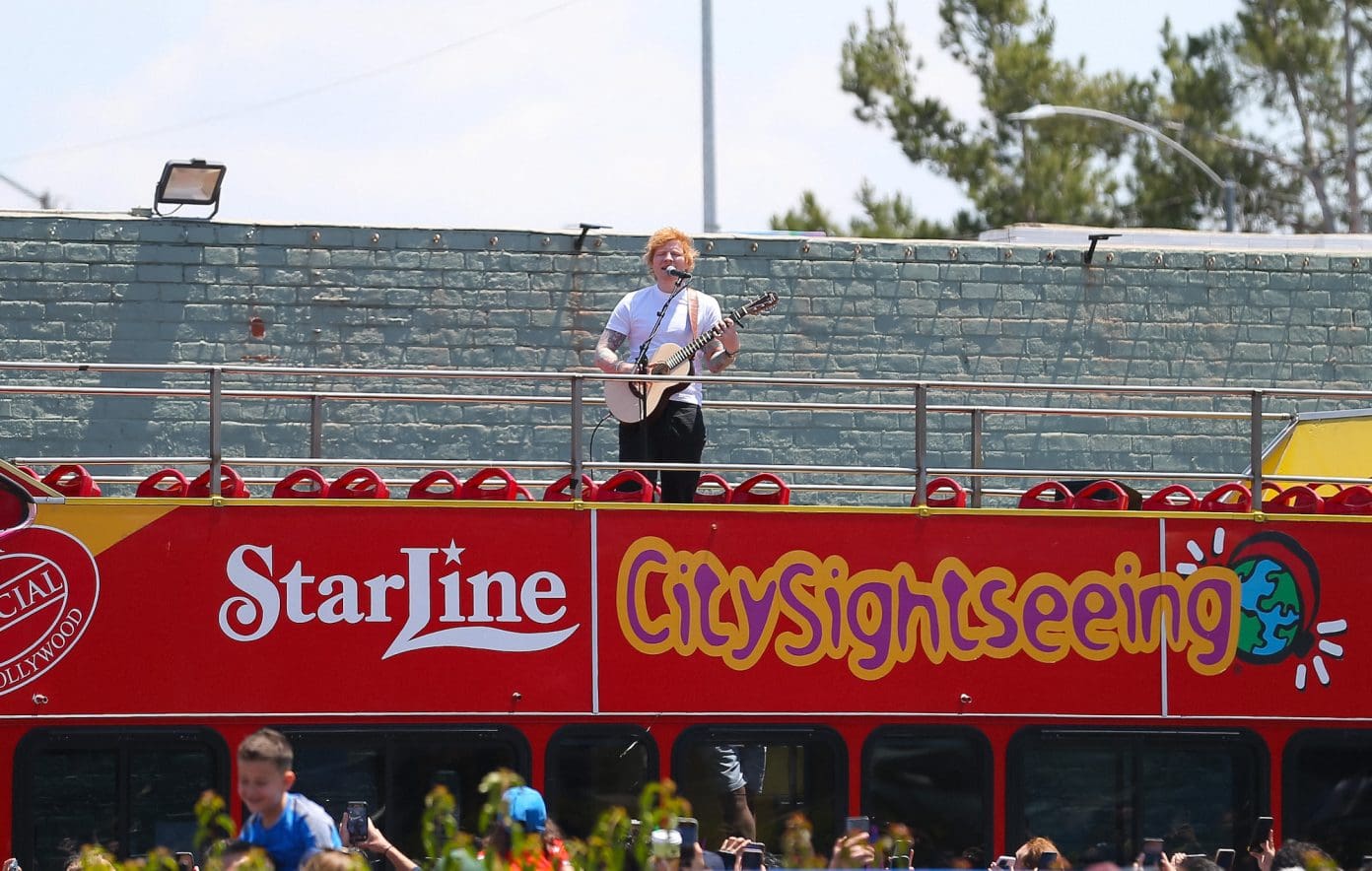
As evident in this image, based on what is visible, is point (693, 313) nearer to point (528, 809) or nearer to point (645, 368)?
point (645, 368)

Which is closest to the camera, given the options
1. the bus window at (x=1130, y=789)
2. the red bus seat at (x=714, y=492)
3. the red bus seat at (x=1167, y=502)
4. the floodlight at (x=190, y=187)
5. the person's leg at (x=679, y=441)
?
the bus window at (x=1130, y=789)

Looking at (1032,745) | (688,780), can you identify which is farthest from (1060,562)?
(688,780)

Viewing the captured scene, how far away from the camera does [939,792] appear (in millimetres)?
10219

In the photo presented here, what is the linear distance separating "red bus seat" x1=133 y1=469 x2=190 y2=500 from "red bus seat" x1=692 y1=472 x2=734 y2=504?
2.54m

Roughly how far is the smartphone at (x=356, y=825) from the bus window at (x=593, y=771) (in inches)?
40.6

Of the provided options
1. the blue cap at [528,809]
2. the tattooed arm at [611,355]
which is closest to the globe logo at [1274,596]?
the tattooed arm at [611,355]

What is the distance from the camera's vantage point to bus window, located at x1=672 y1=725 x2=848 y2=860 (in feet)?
32.4

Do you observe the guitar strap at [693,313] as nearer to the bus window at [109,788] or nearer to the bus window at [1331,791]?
the bus window at [109,788]

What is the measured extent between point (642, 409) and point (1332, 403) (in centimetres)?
933

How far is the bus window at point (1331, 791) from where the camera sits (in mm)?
10484

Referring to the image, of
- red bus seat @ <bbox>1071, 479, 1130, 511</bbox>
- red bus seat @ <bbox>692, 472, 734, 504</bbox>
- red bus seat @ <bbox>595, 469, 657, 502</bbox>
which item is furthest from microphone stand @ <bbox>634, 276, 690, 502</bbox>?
red bus seat @ <bbox>1071, 479, 1130, 511</bbox>

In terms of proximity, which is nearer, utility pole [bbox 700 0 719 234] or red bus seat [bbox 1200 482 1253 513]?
red bus seat [bbox 1200 482 1253 513]

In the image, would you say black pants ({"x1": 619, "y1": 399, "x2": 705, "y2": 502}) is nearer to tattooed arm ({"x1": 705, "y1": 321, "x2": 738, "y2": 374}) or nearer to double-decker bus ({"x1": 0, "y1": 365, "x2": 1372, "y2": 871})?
tattooed arm ({"x1": 705, "y1": 321, "x2": 738, "y2": 374})

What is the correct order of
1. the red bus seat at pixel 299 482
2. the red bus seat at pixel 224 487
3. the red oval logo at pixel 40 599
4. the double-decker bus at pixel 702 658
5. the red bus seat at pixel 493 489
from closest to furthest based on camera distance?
1. the red oval logo at pixel 40 599
2. the double-decker bus at pixel 702 658
3. the red bus seat at pixel 299 482
4. the red bus seat at pixel 224 487
5. the red bus seat at pixel 493 489
